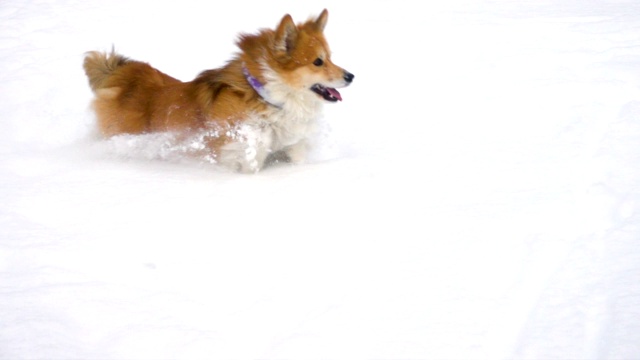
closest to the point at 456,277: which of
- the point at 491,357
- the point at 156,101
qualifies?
the point at 491,357

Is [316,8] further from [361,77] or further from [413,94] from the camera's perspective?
[413,94]

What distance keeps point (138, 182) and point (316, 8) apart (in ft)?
19.3

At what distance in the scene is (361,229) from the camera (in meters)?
3.77

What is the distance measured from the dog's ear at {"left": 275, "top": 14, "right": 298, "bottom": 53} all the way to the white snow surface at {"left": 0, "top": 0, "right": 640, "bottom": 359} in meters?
0.82

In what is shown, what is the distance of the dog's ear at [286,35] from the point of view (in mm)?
4594

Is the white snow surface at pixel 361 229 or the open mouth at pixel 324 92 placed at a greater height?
the open mouth at pixel 324 92

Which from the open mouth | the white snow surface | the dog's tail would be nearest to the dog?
the open mouth

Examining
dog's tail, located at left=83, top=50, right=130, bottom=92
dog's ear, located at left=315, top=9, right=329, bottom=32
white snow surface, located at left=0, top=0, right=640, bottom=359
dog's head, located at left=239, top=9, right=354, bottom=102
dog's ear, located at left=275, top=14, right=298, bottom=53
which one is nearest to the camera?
white snow surface, located at left=0, top=0, right=640, bottom=359

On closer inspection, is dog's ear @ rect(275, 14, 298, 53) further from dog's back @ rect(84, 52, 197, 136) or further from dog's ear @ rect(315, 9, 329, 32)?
dog's back @ rect(84, 52, 197, 136)

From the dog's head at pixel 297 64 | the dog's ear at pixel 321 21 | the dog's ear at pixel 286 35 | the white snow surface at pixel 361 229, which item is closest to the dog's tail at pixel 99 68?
the white snow surface at pixel 361 229

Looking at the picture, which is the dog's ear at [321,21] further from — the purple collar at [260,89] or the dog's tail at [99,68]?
the dog's tail at [99,68]

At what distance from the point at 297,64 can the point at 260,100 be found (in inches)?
14.6

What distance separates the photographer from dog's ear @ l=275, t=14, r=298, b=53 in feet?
15.1

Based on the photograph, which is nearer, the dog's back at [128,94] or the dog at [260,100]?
the dog at [260,100]
